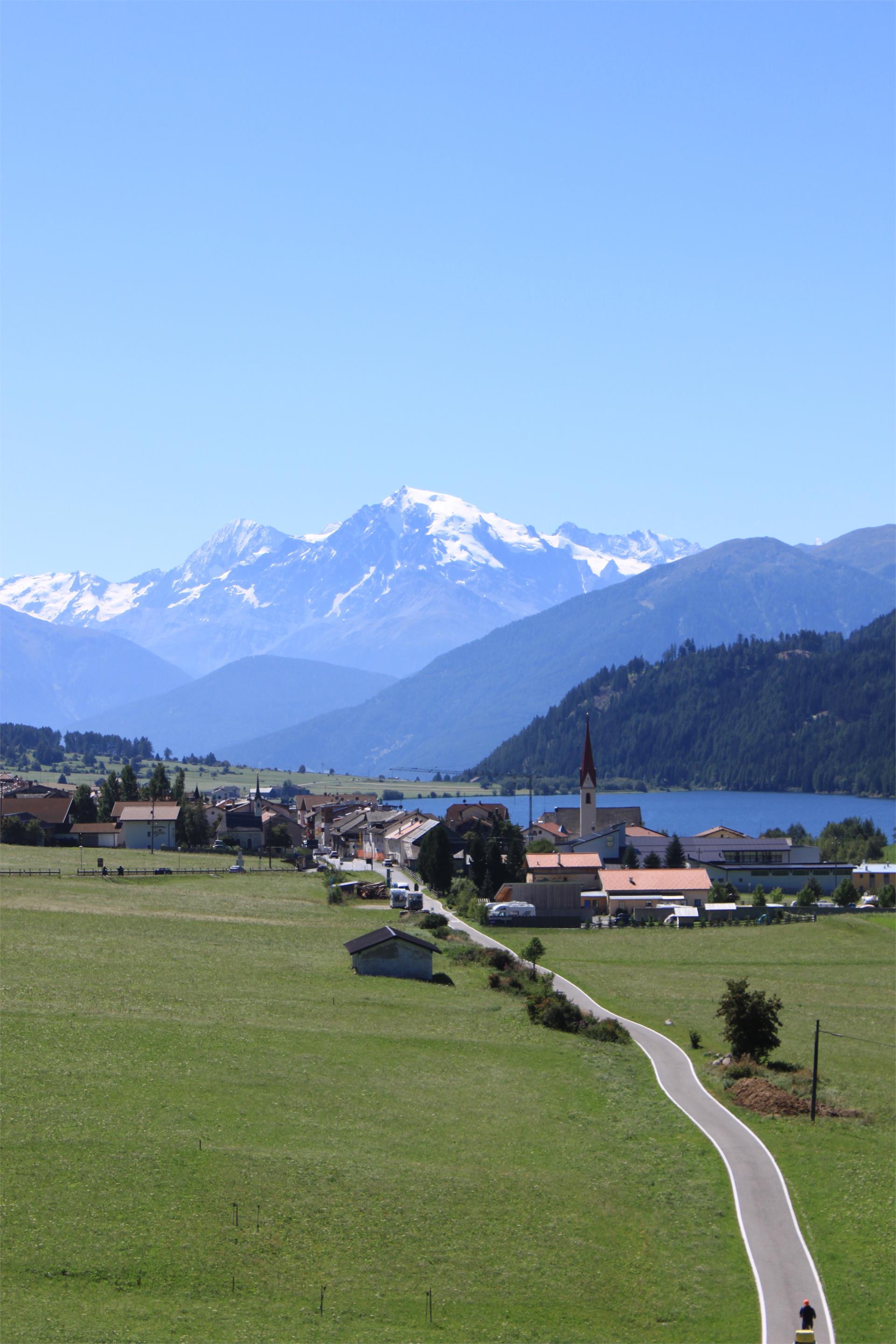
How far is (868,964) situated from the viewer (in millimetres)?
74812

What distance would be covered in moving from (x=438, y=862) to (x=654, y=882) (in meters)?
16.6

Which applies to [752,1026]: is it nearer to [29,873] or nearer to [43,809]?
[29,873]

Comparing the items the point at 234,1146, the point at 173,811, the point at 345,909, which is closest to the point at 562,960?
the point at 345,909

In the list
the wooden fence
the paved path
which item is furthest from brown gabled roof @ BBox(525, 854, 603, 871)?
the paved path

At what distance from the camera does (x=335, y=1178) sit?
3222 centimetres

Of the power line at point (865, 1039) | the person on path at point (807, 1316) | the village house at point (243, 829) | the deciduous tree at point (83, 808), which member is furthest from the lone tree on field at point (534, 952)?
the deciduous tree at point (83, 808)

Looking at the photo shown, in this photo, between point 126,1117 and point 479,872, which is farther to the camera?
point 479,872

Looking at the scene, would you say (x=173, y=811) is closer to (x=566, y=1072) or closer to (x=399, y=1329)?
(x=566, y=1072)

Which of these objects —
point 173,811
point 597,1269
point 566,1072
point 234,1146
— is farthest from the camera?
point 173,811

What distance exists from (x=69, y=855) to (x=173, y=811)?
60.8 feet

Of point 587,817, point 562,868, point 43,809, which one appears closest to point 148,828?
point 43,809

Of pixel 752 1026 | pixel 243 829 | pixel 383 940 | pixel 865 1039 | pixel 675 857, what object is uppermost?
pixel 243 829

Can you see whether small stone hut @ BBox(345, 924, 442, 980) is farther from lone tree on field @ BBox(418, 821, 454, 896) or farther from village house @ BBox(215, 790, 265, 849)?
village house @ BBox(215, 790, 265, 849)

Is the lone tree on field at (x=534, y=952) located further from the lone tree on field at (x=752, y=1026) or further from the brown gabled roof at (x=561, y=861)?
the brown gabled roof at (x=561, y=861)
